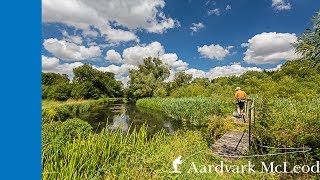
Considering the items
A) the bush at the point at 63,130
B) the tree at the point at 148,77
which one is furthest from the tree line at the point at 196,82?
the bush at the point at 63,130

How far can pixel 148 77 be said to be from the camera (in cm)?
4134

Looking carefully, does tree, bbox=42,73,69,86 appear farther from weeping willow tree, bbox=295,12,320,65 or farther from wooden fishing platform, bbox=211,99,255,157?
weeping willow tree, bbox=295,12,320,65

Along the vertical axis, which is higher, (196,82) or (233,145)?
(196,82)

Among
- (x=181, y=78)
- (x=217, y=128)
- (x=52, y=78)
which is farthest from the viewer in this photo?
(x=52, y=78)

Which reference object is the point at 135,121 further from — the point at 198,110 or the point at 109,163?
the point at 109,163

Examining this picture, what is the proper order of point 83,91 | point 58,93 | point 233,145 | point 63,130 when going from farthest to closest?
point 83,91 < point 58,93 < point 63,130 < point 233,145

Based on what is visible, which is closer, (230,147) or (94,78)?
(230,147)

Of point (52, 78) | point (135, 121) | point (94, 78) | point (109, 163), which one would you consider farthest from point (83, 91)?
point (109, 163)

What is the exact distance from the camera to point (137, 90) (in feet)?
134

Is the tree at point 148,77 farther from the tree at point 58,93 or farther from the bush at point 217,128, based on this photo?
the bush at point 217,128

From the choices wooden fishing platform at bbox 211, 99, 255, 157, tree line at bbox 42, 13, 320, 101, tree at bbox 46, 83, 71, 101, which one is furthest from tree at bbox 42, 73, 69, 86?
wooden fishing platform at bbox 211, 99, 255, 157

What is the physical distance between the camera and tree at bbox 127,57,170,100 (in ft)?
134

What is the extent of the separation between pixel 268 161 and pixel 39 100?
4.06 m

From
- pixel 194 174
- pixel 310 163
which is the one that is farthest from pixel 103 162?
pixel 310 163
